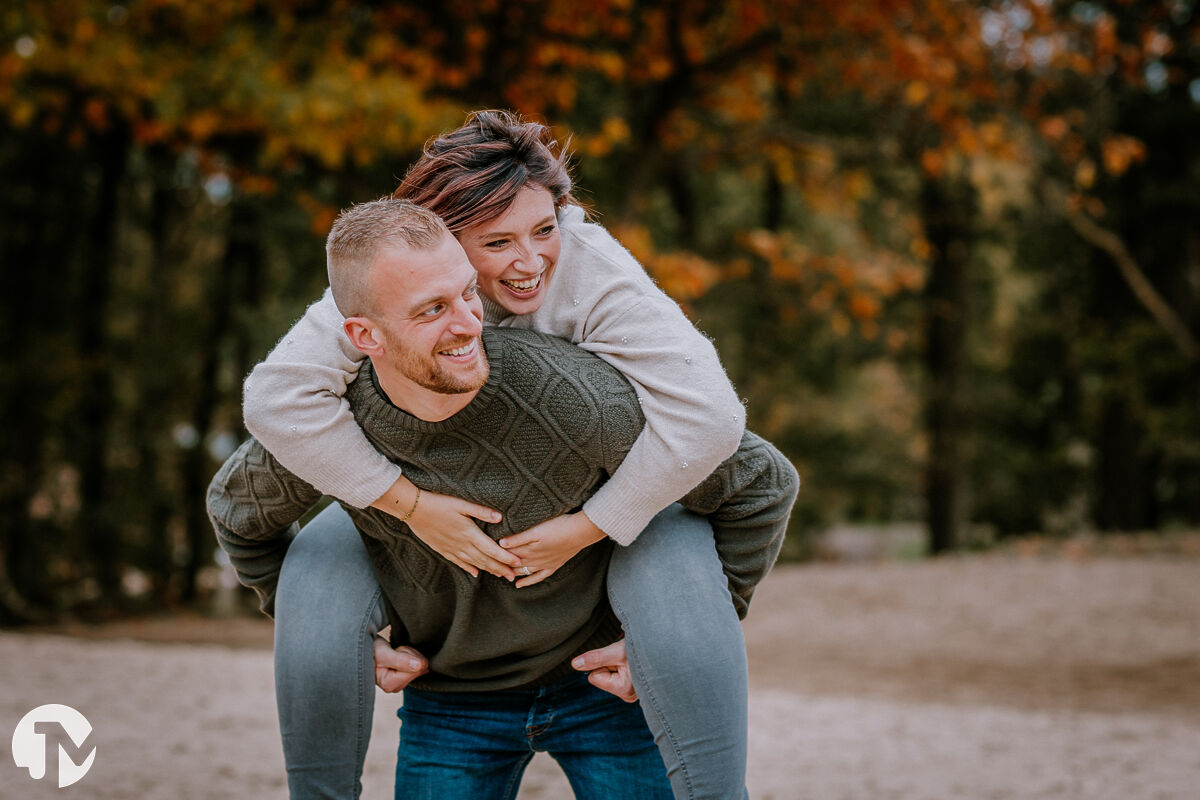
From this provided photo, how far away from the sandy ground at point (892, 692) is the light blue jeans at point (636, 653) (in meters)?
3.13

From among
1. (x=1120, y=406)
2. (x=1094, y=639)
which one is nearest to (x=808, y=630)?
(x=1094, y=639)

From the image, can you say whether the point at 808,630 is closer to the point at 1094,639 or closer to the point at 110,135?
the point at 1094,639

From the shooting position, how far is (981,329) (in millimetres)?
21922

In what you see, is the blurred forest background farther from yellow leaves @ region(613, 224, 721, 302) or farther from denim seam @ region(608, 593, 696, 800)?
denim seam @ region(608, 593, 696, 800)

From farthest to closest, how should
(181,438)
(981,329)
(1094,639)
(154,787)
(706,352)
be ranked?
1. (981,329)
2. (181,438)
3. (1094,639)
4. (154,787)
5. (706,352)

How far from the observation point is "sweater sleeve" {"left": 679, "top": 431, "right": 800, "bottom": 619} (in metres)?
Result: 2.17

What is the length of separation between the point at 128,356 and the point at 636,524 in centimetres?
1581

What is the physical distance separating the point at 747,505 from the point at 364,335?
30.3 inches

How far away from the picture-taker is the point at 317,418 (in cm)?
207

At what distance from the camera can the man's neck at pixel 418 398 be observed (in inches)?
80.4

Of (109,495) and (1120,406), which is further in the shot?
(1120,406)

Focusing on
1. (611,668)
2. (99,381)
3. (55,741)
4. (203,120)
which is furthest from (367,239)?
(99,381)

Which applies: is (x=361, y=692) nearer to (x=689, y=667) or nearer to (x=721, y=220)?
(x=689, y=667)

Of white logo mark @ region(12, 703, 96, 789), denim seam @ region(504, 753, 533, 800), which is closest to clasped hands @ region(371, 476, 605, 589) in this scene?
denim seam @ region(504, 753, 533, 800)
